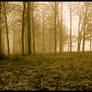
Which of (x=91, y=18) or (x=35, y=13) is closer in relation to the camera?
(x=91, y=18)

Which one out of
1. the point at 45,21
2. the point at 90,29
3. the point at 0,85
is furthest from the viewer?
the point at 45,21

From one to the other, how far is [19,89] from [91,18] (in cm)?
1401

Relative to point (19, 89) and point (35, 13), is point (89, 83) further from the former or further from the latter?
point (35, 13)

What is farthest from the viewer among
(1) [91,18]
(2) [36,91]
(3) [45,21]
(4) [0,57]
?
(3) [45,21]

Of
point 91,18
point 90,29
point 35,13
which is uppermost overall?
point 35,13

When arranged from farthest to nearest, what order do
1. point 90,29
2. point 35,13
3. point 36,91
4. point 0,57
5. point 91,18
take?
point 35,13, point 91,18, point 90,29, point 0,57, point 36,91

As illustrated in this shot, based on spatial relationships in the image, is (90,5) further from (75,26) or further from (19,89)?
(19,89)

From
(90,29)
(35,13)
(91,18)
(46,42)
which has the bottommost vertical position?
(46,42)

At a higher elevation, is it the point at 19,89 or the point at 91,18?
the point at 91,18

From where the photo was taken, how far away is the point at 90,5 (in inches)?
593

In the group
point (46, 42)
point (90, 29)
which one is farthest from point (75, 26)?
point (46, 42)

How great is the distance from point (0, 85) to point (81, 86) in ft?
11.6

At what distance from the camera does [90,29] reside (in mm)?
13320

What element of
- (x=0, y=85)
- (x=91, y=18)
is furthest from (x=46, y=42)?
(x=0, y=85)
